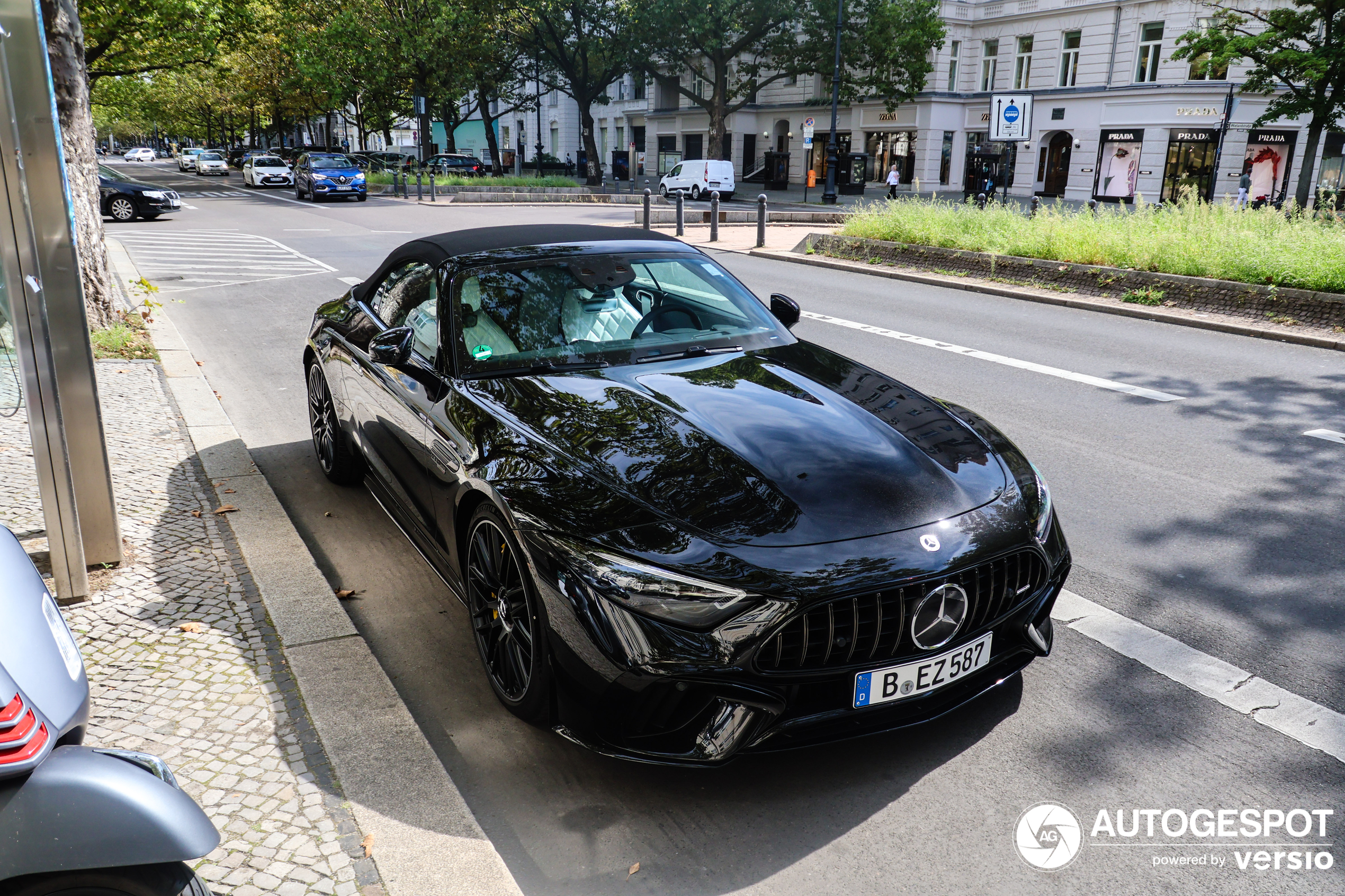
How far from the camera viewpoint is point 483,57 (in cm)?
4372

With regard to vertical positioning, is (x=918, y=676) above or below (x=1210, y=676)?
above

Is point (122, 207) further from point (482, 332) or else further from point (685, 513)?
point (685, 513)

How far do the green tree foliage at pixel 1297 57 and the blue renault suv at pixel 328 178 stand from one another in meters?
27.3

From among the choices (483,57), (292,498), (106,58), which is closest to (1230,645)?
(292,498)

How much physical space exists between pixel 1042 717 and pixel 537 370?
2.28 metres

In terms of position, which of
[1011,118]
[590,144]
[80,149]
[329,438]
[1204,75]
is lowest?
[329,438]

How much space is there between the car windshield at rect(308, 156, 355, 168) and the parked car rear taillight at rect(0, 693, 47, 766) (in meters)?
37.1

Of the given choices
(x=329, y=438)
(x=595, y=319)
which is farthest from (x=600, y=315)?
(x=329, y=438)

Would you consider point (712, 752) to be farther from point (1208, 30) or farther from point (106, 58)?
point (106, 58)

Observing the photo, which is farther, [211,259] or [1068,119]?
[1068,119]

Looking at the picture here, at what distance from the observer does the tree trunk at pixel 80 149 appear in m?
8.62

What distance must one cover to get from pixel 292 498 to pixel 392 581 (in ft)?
4.61

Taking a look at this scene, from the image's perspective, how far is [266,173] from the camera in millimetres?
44719

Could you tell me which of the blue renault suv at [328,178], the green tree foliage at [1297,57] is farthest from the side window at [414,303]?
the blue renault suv at [328,178]
